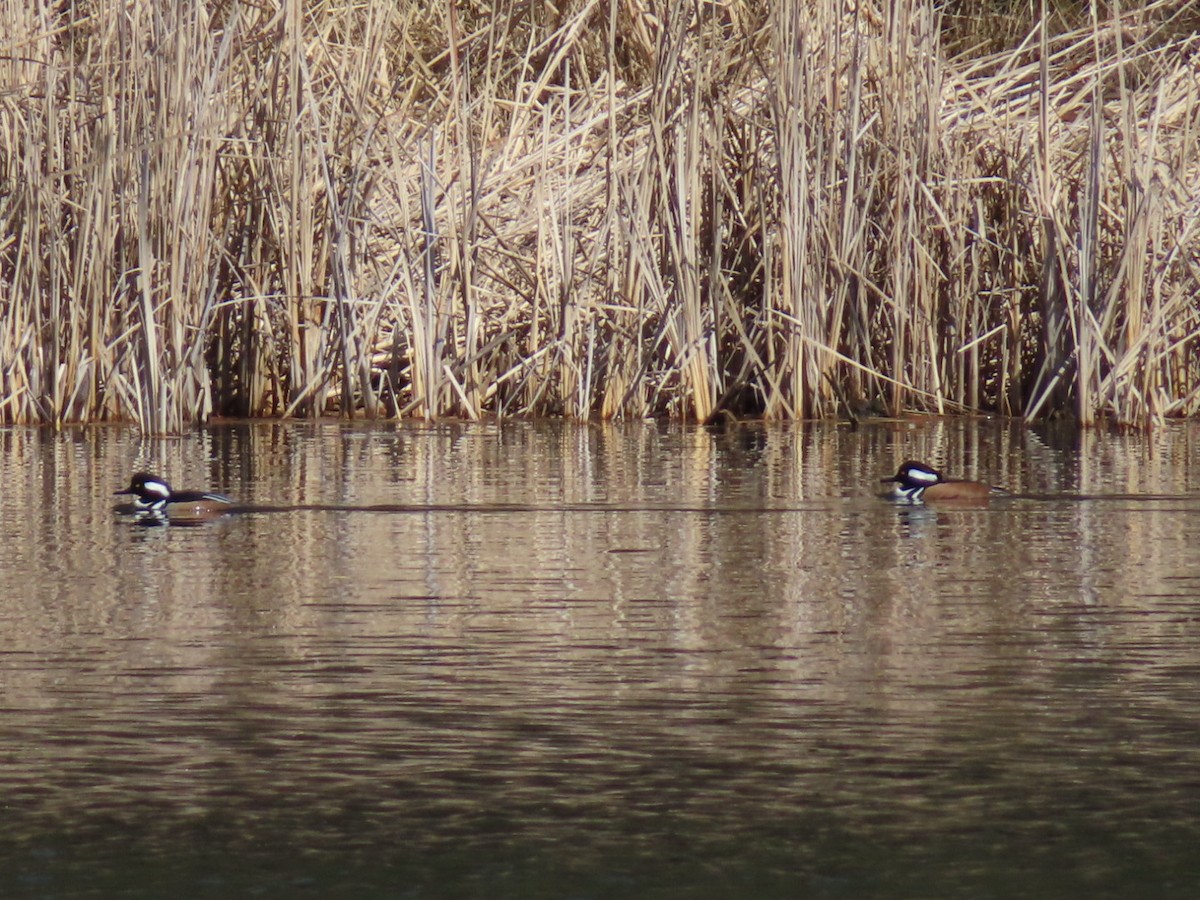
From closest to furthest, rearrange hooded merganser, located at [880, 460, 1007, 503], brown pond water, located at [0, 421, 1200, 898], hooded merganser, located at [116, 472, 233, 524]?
brown pond water, located at [0, 421, 1200, 898] < hooded merganser, located at [116, 472, 233, 524] < hooded merganser, located at [880, 460, 1007, 503]

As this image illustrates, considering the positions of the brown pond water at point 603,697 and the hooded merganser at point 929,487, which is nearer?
the brown pond water at point 603,697

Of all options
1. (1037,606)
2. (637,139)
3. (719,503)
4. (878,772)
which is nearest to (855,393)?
(637,139)

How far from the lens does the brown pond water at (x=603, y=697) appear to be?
3.64 metres

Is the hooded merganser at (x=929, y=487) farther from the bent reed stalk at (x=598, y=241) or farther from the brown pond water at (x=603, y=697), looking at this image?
the bent reed stalk at (x=598, y=241)

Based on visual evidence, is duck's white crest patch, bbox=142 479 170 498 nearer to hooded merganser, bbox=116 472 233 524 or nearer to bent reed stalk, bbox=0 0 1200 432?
hooded merganser, bbox=116 472 233 524

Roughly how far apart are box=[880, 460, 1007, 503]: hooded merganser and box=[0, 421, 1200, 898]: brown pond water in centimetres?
10

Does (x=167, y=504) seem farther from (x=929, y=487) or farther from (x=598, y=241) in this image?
(x=598, y=241)

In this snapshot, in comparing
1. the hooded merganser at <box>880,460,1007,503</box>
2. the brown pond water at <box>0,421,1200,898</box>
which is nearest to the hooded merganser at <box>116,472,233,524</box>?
the brown pond water at <box>0,421,1200,898</box>

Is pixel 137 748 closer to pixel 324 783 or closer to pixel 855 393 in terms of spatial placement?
pixel 324 783

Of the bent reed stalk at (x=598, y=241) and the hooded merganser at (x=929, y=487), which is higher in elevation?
the bent reed stalk at (x=598, y=241)

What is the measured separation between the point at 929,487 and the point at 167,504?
290cm

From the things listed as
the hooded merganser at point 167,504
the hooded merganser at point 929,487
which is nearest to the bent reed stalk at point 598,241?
the hooded merganser at point 167,504

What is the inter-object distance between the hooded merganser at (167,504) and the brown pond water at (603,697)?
206mm

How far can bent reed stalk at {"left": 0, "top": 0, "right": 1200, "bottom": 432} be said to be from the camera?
1157 cm
